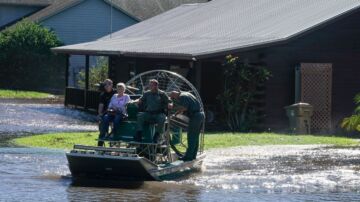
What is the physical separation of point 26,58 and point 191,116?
36524 millimetres

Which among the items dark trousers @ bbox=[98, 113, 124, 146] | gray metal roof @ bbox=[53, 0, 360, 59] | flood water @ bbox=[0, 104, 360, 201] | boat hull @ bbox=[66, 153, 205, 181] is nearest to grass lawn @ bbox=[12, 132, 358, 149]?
flood water @ bbox=[0, 104, 360, 201]

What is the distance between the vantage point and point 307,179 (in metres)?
21.2

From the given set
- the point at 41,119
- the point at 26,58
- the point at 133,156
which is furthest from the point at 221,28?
the point at 26,58

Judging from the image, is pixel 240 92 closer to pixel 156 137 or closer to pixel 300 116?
pixel 300 116

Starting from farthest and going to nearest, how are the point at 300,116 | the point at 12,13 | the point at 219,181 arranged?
the point at 12,13, the point at 300,116, the point at 219,181

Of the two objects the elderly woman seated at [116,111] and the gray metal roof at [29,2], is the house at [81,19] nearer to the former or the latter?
the gray metal roof at [29,2]

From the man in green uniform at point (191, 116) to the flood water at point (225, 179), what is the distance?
47cm

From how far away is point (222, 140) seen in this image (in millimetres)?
28266

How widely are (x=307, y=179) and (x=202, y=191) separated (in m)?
2.50

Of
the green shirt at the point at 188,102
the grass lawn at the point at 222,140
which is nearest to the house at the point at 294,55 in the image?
the grass lawn at the point at 222,140

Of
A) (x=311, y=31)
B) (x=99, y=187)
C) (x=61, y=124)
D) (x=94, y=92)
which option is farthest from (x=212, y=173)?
(x=94, y=92)

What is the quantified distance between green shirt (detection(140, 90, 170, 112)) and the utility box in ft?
36.2

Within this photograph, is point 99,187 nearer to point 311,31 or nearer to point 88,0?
point 311,31

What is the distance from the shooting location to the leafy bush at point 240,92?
32.7m
